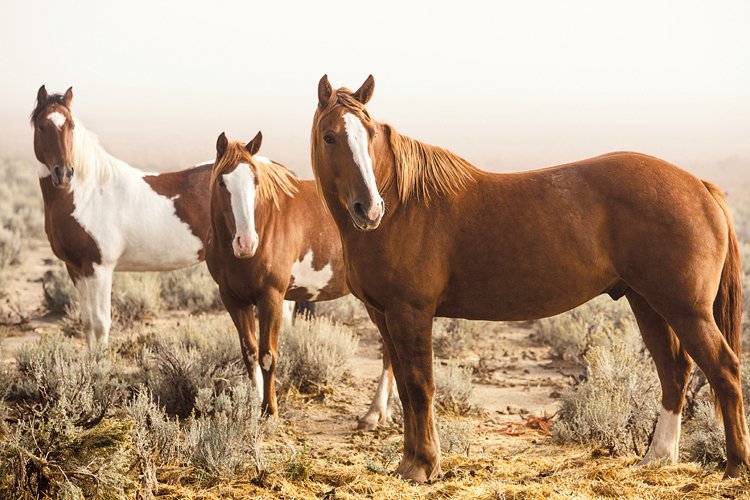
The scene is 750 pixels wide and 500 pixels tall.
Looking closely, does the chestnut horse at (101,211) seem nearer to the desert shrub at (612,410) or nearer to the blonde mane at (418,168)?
the blonde mane at (418,168)

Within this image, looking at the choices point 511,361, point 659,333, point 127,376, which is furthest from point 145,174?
Result: point 659,333

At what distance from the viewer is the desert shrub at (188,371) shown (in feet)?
19.2

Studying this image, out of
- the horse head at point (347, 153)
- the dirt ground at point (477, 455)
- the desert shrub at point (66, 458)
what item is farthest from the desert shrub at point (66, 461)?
the horse head at point (347, 153)

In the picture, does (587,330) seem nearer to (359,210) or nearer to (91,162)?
(359,210)

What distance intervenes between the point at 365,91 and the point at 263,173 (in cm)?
206

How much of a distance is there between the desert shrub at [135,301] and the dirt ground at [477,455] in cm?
117

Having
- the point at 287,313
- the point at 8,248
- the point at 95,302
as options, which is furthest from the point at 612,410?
the point at 8,248

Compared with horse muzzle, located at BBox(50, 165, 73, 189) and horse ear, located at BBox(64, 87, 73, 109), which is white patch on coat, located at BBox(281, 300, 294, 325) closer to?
horse muzzle, located at BBox(50, 165, 73, 189)

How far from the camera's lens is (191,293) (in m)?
10.7

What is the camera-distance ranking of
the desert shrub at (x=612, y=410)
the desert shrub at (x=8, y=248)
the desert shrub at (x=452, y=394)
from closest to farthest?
the desert shrub at (x=612, y=410), the desert shrub at (x=452, y=394), the desert shrub at (x=8, y=248)

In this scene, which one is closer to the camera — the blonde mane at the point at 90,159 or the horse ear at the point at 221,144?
the horse ear at the point at 221,144

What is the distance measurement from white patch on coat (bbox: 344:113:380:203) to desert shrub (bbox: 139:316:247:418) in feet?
8.13

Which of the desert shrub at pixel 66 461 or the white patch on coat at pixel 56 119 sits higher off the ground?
the white patch on coat at pixel 56 119

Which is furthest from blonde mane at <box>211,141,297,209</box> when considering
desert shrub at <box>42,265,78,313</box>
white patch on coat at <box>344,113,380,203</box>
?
desert shrub at <box>42,265,78,313</box>
